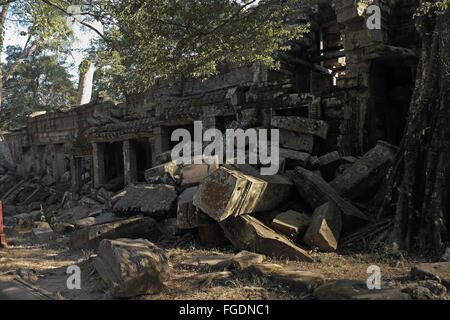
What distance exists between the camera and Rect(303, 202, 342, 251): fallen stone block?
198 inches

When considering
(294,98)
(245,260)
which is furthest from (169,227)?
(294,98)

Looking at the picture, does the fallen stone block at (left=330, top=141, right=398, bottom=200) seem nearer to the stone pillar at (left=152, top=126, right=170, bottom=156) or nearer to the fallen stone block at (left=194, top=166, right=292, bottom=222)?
the fallen stone block at (left=194, top=166, right=292, bottom=222)

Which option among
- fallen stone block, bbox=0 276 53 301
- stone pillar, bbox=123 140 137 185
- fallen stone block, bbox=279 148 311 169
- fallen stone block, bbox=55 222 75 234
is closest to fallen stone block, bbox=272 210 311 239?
fallen stone block, bbox=279 148 311 169

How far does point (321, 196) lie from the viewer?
229 inches

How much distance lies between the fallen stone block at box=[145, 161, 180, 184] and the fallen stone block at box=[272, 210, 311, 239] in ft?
8.86

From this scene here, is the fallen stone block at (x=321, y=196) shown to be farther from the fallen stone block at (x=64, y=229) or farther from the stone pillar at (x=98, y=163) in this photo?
the stone pillar at (x=98, y=163)

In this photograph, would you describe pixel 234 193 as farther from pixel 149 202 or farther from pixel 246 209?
pixel 149 202

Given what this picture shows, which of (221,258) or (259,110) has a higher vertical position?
(259,110)

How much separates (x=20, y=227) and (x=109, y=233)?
4.30 metres

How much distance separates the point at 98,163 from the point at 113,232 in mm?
8799

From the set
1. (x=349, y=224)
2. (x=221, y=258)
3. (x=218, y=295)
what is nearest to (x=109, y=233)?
(x=221, y=258)

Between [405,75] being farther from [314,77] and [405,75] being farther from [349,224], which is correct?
[349,224]

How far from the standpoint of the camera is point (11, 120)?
2619 centimetres

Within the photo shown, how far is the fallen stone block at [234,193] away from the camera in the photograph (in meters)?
4.99
